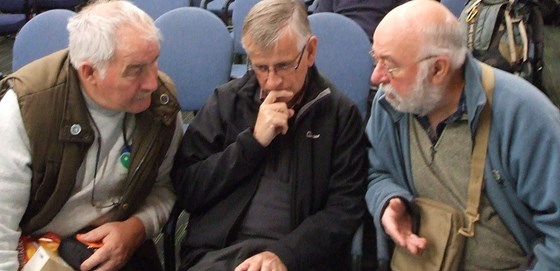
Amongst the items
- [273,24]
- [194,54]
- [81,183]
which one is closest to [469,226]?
[273,24]

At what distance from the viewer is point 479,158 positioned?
1.50 meters

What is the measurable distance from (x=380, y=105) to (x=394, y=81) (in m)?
Answer: 0.16

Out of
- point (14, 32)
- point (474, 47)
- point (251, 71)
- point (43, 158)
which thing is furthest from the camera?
point (14, 32)

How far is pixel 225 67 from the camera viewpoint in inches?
103

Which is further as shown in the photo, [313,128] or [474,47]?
[474,47]

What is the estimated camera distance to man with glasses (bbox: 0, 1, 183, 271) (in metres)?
1.46

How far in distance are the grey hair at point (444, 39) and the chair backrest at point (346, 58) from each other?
0.96 metres

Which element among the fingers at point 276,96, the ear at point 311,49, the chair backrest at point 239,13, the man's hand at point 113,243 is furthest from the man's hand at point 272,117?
the chair backrest at point 239,13

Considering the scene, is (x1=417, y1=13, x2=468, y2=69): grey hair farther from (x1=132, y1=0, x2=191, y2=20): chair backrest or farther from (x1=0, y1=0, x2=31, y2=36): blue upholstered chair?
(x1=0, y1=0, x2=31, y2=36): blue upholstered chair

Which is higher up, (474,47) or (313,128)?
(313,128)

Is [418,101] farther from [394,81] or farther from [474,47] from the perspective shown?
[474,47]

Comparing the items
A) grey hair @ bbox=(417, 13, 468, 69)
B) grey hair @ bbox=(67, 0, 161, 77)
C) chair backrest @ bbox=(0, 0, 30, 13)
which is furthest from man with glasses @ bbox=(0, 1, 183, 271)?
chair backrest @ bbox=(0, 0, 30, 13)

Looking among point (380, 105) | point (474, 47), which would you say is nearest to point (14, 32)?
point (474, 47)

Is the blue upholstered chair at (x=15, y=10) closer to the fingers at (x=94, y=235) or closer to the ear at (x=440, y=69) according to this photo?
the fingers at (x=94, y=235)
